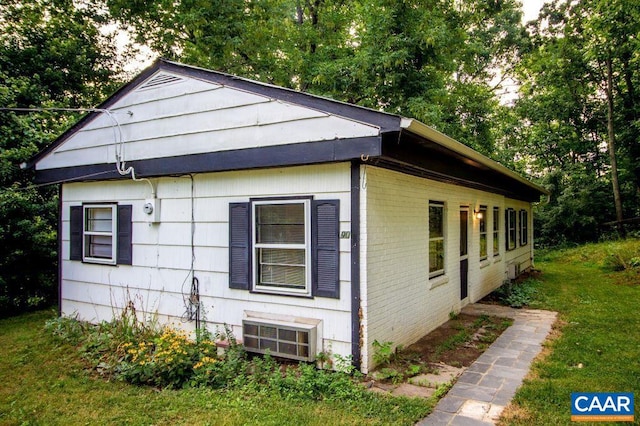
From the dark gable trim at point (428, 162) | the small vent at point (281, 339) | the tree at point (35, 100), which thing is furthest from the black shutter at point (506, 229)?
the tree at point (35, 100)

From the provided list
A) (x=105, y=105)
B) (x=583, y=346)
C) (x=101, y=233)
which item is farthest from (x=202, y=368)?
(x=583, y=346)

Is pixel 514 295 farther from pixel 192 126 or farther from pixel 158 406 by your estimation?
pixel 158 406

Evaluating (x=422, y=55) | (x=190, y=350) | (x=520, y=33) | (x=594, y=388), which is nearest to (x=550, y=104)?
(x=520, y=33)

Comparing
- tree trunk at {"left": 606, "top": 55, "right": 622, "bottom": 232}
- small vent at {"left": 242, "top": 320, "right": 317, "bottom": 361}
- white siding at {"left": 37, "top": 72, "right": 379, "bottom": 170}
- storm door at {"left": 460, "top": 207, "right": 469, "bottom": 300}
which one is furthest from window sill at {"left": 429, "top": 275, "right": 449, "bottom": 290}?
tree trunk at {"left": 606, "top": 55, "right": 622, "bottom": 232}

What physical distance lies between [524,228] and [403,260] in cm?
990

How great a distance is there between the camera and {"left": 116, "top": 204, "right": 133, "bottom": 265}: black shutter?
5.99 metres

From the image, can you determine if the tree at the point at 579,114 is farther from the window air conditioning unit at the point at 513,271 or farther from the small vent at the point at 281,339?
the small vent at the point at 281,339

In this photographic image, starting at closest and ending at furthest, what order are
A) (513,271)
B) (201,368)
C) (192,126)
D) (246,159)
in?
1. (201,368)
2. (246,159)
3. (192,126)
4. (513,271)

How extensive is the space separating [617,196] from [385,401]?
717 inches

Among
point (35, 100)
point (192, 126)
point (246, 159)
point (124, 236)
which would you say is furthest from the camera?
point (35, 100)

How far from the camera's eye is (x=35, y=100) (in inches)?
344

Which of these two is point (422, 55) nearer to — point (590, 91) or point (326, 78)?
point (326, 78)

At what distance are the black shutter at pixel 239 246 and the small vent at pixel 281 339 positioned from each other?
0.51 m

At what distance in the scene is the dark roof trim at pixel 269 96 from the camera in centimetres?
394
